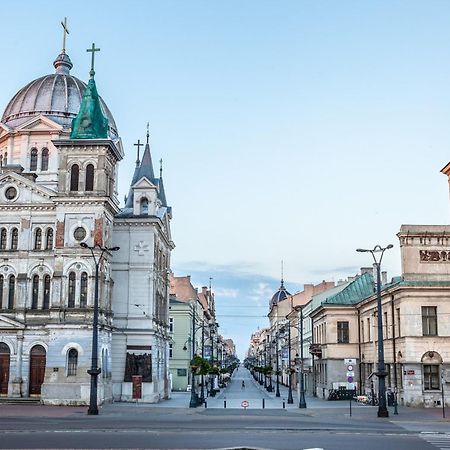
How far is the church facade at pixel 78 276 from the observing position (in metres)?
55.7

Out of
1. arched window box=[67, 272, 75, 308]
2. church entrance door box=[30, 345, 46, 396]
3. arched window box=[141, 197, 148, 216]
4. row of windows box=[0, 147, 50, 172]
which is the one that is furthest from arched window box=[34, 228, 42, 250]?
row of windows box=[0, 147, 50, 172]

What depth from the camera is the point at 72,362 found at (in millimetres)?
55562

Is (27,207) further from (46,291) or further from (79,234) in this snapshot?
(46,291)

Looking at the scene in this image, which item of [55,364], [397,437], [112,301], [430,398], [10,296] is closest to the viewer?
[397,437]

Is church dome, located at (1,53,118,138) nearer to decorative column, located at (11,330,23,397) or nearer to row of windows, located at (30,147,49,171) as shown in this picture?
row of windows, located at (30,147,49,171)

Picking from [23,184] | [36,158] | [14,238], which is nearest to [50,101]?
[36,158]

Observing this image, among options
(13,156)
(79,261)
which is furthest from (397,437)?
(13,156)

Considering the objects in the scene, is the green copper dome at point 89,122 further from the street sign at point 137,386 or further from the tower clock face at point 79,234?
the street sign at point 137,386

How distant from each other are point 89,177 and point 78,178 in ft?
2.91

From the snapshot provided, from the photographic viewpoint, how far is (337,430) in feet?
102

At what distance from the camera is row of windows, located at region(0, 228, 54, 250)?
59000mm

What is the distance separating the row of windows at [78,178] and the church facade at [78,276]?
0.27 feet

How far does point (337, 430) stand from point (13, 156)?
164ft

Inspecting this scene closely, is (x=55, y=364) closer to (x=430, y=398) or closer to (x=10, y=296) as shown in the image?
(x=10, y=296)
